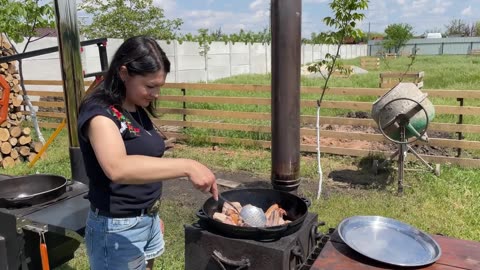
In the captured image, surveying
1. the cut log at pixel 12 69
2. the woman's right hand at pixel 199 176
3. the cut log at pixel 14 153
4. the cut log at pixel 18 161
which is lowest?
the cut log at pixel 18 161

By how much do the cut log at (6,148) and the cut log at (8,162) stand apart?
0.10 meters

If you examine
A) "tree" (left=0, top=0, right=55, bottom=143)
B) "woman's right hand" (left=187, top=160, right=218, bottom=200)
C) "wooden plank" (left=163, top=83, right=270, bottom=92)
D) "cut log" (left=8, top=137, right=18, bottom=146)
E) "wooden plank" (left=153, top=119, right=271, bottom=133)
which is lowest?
"cut log" (left=8, top=137, right=18, bottom=146)

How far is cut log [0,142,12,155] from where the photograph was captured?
261 inches

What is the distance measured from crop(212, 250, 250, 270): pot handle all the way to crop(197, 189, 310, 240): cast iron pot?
11cm

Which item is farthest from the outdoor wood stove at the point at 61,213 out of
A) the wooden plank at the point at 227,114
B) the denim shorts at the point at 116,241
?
the wooden plank at the point at 227,114

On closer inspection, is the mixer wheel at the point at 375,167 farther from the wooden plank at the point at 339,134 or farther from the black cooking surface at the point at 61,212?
the black cooking surface at the point at 61,212

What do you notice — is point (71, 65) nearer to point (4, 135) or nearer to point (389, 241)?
point (389, 241)

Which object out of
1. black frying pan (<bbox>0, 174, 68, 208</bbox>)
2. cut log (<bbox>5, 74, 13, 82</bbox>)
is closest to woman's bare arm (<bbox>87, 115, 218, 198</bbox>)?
black frying pan (<bbox>0, 174, 68, 208</bbox>)

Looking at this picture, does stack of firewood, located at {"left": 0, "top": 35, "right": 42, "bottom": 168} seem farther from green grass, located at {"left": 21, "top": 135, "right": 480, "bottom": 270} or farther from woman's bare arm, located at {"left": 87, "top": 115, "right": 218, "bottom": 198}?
woman's bare arm, located at {"left": 87, "top": 115, "right": 218, "bottom": 198}

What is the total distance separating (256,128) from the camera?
7.22m

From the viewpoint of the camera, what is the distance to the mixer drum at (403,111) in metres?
4.81

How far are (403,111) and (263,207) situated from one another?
285 cm

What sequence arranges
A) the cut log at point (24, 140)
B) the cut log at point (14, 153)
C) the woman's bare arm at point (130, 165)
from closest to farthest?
the woman's bare arm at point (130, 165), the cut log at point (14, 153), the cut log at point (24, 140)

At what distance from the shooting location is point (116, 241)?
1.99 m
